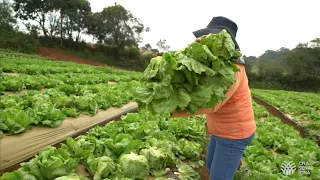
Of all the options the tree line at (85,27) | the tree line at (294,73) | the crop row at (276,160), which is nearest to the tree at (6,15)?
the tree line at (85,27)

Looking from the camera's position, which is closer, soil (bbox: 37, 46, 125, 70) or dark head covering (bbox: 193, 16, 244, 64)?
dark head covering (bbox: 193, 16, 244, 64)

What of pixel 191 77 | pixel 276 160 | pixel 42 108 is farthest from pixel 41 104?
pixel 276 160

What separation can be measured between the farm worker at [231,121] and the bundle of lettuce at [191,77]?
217 millimetres

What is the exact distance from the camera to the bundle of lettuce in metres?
2.44

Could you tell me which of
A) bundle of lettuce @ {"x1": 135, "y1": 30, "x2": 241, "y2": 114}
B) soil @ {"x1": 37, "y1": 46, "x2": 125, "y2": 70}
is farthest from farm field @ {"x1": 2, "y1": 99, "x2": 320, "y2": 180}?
soil @ {"x1": 37, "y1": 46, "x2": 125, "y2": 70}

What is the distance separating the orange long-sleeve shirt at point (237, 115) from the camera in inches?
111

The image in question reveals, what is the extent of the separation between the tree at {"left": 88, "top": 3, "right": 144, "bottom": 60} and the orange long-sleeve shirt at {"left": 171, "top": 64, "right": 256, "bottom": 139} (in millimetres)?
37891

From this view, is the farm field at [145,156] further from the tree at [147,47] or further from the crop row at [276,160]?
the tree at [147,47]

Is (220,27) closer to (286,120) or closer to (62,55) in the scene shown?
(286,120)

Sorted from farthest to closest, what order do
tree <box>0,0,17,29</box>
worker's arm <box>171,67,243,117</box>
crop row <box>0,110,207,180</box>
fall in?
tree <box>0,0,17,29</box> → crop row <box>0,110,207,180</box> → worker's arm <box>171,67,243,117</box>

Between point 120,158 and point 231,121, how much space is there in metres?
1.42

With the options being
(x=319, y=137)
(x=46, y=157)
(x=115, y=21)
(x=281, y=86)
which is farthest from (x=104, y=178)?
(x=281, y=86)

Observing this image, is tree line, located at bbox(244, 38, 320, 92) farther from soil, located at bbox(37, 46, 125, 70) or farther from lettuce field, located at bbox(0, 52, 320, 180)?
lettuce field, located at bbox(0, 52, 320, 180)

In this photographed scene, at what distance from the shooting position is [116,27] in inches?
1560
